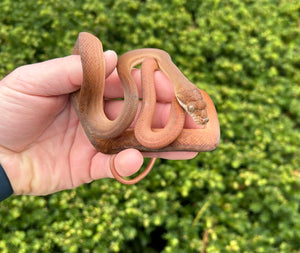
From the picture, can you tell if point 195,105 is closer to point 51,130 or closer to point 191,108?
point 191,108

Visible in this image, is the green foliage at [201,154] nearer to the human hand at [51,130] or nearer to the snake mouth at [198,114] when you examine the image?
the human hand at [51,130]

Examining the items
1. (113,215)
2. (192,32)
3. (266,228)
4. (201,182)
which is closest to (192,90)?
(201,182)

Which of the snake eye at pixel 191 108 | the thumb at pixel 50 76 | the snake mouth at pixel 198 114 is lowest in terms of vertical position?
the snake mouth at pixel 198 114

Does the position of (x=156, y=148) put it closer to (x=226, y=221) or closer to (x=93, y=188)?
(x=93, y=188)

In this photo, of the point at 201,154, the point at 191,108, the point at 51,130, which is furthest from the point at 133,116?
the point at 201,154

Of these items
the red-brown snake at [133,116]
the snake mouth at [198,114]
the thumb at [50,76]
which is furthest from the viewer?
the snake mouth at [198,114]

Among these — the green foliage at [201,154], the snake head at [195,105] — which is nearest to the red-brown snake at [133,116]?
the snake head at [195,105]

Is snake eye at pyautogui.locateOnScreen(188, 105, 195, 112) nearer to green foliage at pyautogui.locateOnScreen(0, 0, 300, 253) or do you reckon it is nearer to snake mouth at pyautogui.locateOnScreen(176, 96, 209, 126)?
snake mouth at pyautogui.locateOnScreen(176, 96, 209, 126)
